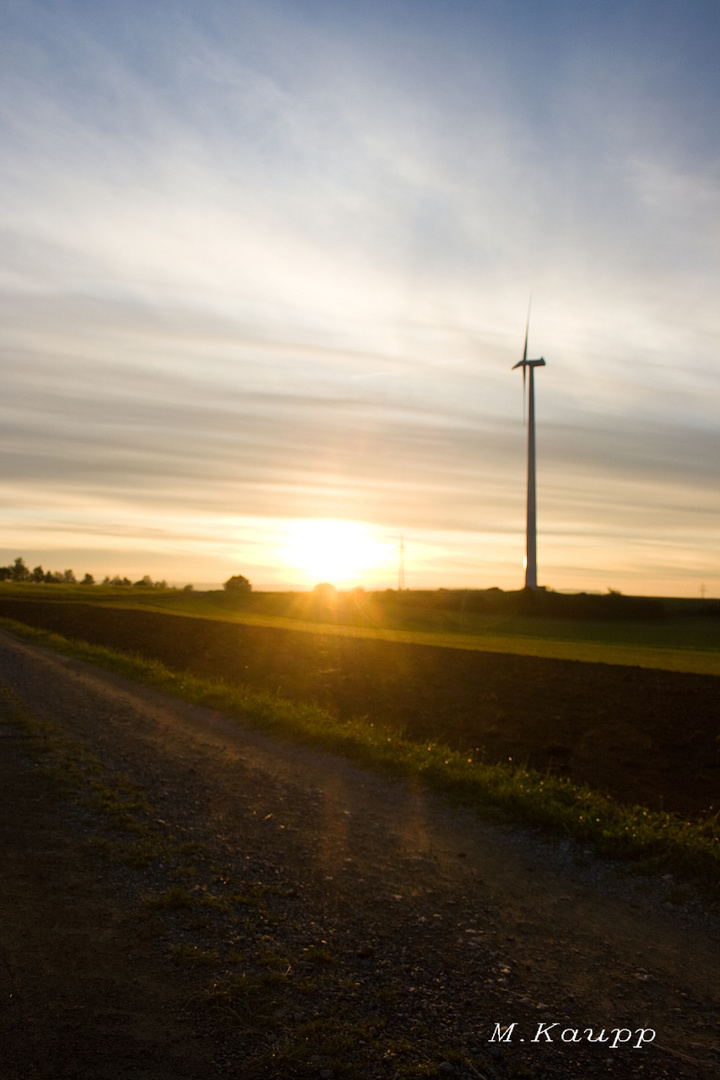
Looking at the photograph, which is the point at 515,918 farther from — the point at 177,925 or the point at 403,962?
the point at 177,925

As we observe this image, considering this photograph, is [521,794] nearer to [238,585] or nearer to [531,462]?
[531,462]

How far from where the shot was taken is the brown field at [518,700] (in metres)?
11.3

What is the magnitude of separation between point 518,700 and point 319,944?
1231 centimetres

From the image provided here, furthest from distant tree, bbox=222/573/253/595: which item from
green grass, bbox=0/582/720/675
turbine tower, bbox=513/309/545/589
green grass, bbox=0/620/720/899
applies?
green grass, bbox=0/620/720/899

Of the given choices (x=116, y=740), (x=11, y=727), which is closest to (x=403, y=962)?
(x=116, y=740)

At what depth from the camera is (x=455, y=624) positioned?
54750 millimetres

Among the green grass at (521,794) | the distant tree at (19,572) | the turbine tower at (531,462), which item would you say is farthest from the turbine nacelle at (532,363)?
the distant tree at (19,572)

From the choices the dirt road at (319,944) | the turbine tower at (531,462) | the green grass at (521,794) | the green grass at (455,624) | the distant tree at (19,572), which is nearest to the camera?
the dirt road at (319,944)

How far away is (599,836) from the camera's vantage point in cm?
786

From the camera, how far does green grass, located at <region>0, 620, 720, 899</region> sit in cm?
739

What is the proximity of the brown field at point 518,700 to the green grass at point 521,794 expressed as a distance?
0.87 metres

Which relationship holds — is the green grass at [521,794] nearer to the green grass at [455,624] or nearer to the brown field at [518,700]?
the brown field at [518,700]

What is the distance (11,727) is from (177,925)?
311 inches

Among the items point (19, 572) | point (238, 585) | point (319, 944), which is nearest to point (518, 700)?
point (319, 944)
